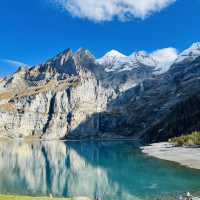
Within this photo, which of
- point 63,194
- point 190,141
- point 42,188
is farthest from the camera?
point 190,141

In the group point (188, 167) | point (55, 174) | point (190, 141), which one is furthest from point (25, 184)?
point (190, 141)

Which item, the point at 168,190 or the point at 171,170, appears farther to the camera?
the point at 171,170

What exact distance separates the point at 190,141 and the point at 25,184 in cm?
9788

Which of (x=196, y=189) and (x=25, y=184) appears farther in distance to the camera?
(x=25, y=184)

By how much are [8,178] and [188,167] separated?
51090mm

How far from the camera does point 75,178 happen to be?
108 metres

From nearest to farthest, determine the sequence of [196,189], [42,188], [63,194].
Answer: [196,189] → [63,194] → [42,188]

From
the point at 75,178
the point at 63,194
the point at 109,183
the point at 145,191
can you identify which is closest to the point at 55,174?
the point at 75,178

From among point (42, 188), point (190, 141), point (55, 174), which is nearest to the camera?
point (42, 188)

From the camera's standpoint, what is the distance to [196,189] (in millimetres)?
69375

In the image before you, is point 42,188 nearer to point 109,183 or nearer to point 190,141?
point 109,183

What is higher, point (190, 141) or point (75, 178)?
point (190, 141)

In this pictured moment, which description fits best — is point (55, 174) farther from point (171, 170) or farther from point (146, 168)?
point (171, 170)

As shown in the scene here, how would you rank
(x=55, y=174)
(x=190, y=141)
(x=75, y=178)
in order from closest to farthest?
(x=75, y=178), (x=55, y=174), (x=190, y=141)
